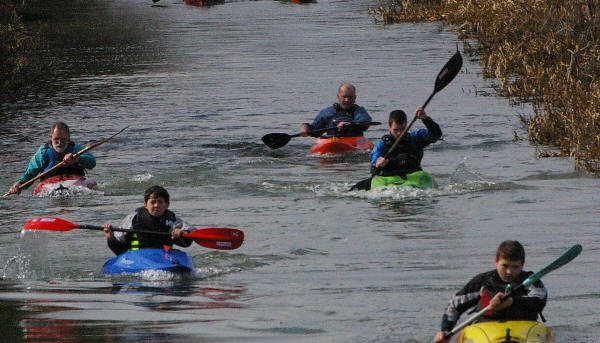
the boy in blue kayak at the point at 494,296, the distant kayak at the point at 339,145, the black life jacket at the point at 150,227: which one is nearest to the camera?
the boy in blue kayak at the point at 494,296

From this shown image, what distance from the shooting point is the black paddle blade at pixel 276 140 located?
22.6m

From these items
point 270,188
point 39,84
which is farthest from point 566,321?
point 39,84

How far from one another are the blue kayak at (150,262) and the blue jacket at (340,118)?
8752 millimetres

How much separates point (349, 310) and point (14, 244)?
5365 millimetres

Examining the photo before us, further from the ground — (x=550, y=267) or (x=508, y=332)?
(x=550, y=267)

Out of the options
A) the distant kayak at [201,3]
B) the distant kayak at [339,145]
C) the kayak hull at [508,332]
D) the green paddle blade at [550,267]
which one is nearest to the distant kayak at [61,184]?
the distant kayak at [339,145]

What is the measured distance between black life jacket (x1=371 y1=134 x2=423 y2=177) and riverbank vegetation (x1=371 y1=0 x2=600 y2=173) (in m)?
2.35

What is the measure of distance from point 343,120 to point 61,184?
5.02m

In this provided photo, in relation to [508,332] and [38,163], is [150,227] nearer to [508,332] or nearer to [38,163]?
[508,332]

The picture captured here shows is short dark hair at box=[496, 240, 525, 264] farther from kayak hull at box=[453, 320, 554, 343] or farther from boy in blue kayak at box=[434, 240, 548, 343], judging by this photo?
kayak hull at box=[453, 320, 554, 343]

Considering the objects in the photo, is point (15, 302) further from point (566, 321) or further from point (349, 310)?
point (566, 321)

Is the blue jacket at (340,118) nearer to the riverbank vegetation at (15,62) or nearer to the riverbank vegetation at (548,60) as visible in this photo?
the riverbank vegetation at (548,60)

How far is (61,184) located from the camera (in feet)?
62.6

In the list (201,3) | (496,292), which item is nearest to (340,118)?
(496,292)
